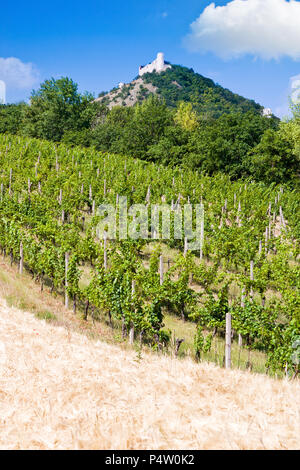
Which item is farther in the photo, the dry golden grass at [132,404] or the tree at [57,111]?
the tree at [57,111]

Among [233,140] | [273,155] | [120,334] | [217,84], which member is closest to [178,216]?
[120,334]

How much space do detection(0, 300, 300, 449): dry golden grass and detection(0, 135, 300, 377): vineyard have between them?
1754 mm

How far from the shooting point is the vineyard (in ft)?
25.6

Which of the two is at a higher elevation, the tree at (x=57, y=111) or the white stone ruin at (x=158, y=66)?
the white stone ruin at (x=158, y=66)

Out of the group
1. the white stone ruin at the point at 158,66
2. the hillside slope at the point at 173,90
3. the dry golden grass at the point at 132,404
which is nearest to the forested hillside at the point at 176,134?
the dry golden grass at the point at 132,404

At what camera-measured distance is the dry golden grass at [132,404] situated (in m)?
3.81

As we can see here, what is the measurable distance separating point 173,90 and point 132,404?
13298cm

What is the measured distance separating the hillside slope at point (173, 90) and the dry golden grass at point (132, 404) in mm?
110740

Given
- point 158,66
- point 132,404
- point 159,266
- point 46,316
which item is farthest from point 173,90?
point 132,404

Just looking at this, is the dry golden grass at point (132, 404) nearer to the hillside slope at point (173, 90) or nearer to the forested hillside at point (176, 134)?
the forested hillside at point (176, 134)

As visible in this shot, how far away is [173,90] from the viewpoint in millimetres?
124562

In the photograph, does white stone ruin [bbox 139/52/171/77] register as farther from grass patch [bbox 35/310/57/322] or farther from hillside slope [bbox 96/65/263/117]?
grass patch [bbox 35/310/57/322]

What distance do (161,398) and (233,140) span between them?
34093mm

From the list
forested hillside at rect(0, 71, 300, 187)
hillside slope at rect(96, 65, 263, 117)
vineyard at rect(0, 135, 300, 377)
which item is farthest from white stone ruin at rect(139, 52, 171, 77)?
vineyard at rect(0, 135, 300, 377)
